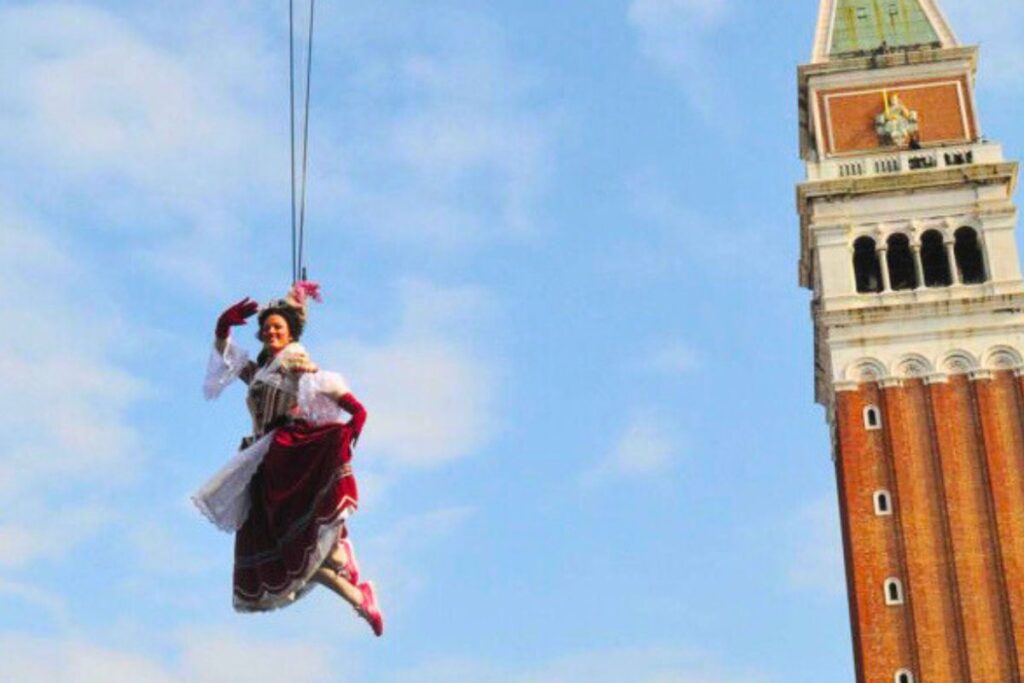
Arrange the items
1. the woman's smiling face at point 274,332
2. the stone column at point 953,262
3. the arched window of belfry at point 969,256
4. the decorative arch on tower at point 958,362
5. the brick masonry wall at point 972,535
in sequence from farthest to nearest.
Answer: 1. the arched window of belfry at point 969,256
2. the stone column at point 953,262
3. the decorative arch on tower at point 958,362
4. the brick masonry wall at point 972,535
5. the woman's smiling face at point 274,332

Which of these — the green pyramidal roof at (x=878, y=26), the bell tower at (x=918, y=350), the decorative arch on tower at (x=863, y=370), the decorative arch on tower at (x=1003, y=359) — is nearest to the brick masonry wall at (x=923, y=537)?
the bell tower at (x=918, y=350)

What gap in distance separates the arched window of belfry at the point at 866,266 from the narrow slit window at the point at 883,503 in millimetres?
7592

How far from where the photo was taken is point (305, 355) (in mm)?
11805

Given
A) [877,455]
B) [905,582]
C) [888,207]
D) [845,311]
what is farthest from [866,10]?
[905,582]

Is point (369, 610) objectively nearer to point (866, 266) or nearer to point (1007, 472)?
point (1007, 472)

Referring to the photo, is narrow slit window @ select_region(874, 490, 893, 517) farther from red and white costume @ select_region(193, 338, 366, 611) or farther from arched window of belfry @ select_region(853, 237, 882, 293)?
red and white costume @ select_region(193, 338, 366, 611)

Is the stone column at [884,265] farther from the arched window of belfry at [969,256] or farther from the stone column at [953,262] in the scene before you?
the arched window of belfry at [969,256]

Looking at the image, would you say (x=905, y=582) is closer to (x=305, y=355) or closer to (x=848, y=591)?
(x=848, y=591)

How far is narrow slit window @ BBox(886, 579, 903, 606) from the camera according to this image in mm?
60594

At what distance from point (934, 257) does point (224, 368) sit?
56.3 metres

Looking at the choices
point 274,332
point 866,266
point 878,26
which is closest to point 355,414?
point 274,332

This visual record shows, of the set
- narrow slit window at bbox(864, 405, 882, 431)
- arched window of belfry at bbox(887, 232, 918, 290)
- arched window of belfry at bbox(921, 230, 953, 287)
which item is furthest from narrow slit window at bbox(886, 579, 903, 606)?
arched window of belfry at bbox(921, 230, 953, 287)

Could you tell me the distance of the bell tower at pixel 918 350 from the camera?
2375 inches

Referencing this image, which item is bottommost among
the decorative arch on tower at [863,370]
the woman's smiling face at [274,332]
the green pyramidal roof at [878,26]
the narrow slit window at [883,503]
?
the woman's smiling face at [274,332]
